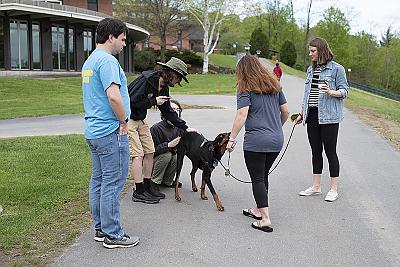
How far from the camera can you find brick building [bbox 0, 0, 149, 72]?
3309 centimetres

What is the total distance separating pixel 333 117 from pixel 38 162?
4.85 metres

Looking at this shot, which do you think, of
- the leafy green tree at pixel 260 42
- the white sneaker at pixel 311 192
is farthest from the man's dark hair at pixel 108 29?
the leafy green tree at pixel 260 42

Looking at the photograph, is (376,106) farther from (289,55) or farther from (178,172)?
(289,55)

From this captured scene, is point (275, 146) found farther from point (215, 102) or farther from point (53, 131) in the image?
point (215, 102)

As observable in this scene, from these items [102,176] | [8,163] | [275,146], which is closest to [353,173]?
[275,146]

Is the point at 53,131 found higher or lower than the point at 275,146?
lower

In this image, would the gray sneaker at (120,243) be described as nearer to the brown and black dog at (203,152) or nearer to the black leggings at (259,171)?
the black leggings at (259,171)

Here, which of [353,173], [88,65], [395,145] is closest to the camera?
[88,65]

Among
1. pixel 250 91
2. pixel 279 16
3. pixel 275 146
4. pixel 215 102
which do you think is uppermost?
pixel 279 16

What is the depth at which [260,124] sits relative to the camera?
5.26 meters

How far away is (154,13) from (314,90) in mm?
47629

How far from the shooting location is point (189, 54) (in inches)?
2323

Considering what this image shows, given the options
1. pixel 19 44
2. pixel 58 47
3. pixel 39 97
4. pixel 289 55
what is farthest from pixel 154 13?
pixel 39 97

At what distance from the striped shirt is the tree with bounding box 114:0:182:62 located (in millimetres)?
46298
